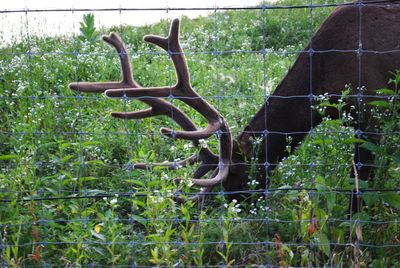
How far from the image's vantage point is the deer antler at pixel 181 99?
5.14m

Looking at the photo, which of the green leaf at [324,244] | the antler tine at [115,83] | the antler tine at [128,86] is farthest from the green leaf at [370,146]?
the antler tine at [115,83]

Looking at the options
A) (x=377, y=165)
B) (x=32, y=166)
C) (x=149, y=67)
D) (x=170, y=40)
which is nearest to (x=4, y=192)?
(x=32, y=166)

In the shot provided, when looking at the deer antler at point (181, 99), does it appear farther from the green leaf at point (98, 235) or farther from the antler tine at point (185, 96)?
the green leaf at point (98, 235)

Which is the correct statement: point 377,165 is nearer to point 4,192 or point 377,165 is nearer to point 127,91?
point 127,91

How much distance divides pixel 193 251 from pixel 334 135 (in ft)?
3.75

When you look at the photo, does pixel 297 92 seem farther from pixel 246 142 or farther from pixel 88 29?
pixel 88 29

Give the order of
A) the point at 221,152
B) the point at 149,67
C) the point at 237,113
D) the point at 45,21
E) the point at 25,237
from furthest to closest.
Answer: the point at 45,21, the point at 149,67, the point at 237,113, the point at 221,152, the point at 25,237

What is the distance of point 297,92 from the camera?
18.6 feet

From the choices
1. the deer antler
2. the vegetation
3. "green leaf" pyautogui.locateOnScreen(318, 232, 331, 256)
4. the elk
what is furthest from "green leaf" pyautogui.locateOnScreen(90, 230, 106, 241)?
"green leaf" pyautogui.locateOnScreen(318, 232, 331, 256)

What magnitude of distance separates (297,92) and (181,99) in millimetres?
833

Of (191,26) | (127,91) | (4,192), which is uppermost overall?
(191,26)

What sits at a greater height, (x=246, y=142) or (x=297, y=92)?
(x=297, y=92)

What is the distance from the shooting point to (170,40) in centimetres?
508

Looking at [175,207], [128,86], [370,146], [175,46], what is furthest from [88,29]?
[370,146]
